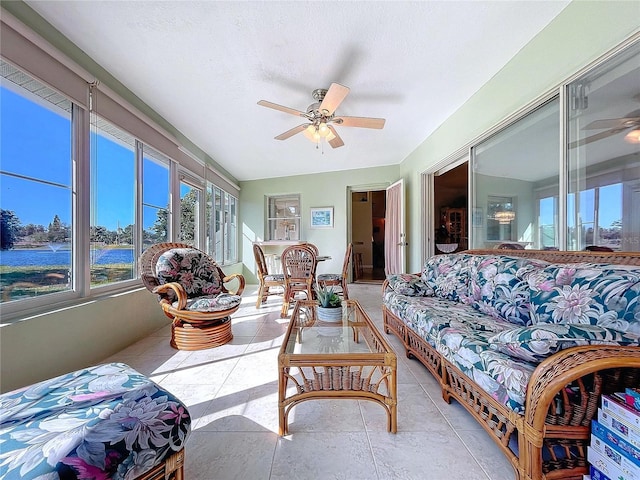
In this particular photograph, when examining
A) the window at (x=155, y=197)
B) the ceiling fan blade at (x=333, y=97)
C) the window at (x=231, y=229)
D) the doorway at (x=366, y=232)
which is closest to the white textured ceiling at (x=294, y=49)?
the ceiling fan blade at (x=333, y=97)

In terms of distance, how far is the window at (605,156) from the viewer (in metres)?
1.39

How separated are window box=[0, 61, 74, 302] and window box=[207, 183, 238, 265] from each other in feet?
8.03

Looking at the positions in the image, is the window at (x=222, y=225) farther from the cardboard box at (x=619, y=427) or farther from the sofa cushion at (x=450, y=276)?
the cardboard box at (x=619, y=427)

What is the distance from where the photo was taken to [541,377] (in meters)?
0.88

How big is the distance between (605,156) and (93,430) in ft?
9.19

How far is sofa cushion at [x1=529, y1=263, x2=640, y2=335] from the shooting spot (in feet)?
3.43

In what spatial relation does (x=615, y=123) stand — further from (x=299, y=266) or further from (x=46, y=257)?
(x=46, y=257)

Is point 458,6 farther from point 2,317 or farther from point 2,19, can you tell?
point 2,317

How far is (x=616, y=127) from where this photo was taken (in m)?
1.46

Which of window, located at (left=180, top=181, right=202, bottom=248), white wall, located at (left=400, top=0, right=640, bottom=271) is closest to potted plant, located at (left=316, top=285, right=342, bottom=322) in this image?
white wall, located at (left=400, top=0, right=640, bottom=271)

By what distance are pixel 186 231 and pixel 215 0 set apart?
2869 mm

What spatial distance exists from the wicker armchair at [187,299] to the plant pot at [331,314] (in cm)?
96

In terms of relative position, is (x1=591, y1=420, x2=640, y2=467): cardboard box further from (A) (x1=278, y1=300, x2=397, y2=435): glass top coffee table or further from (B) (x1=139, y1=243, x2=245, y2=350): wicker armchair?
(B) (x1=139, y1=243, x2=245, y2=350): wicker armchair

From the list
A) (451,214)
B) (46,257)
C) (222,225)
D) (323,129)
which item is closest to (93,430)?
(46,257)
